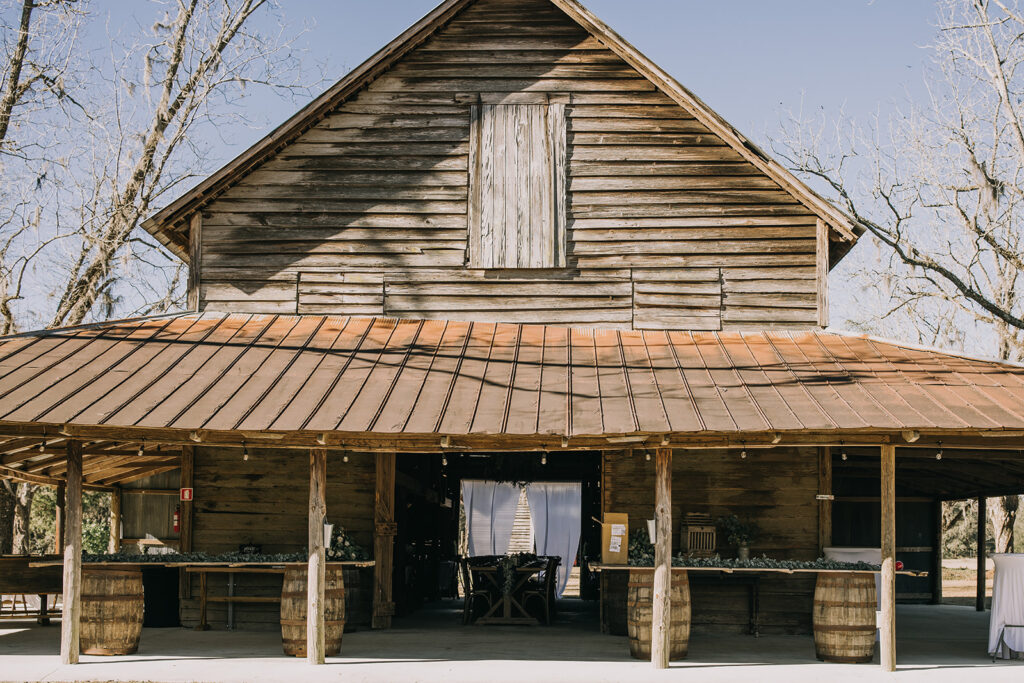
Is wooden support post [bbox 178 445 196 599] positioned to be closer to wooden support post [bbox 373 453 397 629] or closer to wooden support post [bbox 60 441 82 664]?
wooden support post [bbox 373 453 397 629]

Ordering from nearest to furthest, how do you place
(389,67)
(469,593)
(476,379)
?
(476,379) < (389,67) < (469,593)

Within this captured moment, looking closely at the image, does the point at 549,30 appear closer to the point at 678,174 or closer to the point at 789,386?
the point at 678,174

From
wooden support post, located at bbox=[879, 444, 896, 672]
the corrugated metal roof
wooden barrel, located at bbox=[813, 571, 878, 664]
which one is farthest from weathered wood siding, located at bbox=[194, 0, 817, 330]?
wooden barrel, located at bbox=[813, 571, 878, 664]

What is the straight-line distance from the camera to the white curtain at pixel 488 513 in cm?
1956

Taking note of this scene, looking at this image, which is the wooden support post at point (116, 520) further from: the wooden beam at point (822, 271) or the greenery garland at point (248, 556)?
the wooden beam at point (822, 271)

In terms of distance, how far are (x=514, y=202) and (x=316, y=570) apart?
17.2 ft

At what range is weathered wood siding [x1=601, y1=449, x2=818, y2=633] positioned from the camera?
40.5ft

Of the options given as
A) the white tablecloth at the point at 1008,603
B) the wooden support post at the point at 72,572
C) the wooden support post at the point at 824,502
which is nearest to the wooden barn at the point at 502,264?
the wooden support post at the point at 824,502

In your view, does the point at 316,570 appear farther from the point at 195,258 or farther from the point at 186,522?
the point at 195,258

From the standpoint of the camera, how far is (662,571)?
9.95 m

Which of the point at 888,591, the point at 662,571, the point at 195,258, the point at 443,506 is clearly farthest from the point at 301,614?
the point at 443,506

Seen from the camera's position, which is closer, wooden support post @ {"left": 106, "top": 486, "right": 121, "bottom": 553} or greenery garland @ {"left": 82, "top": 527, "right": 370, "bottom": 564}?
greenery garland @ {"left": 82, "top": 527, "right": 370, "bottom": 564}

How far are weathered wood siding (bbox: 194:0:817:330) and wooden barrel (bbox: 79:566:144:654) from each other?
3.79 meters

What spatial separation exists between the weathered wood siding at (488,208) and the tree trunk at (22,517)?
9916mm
